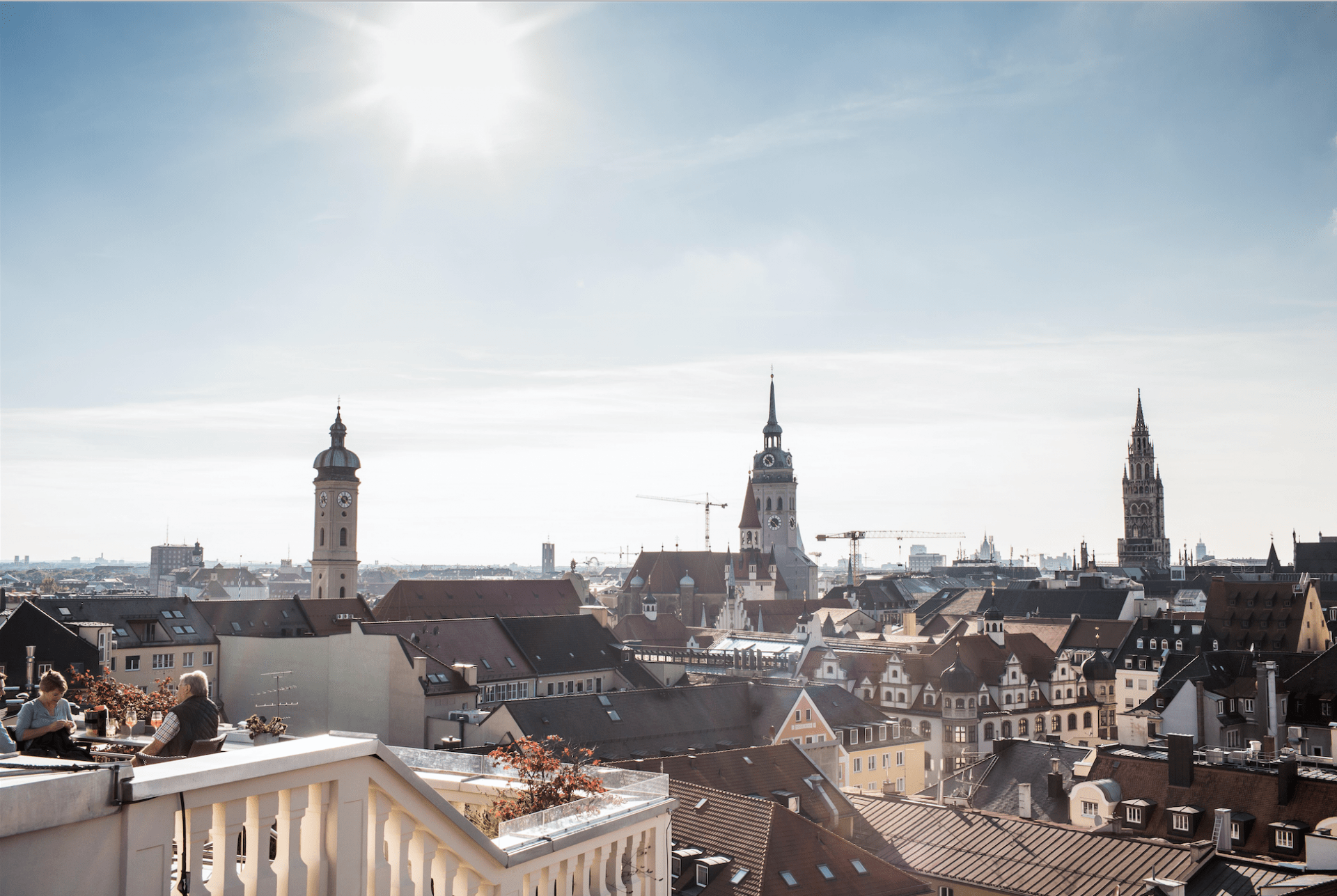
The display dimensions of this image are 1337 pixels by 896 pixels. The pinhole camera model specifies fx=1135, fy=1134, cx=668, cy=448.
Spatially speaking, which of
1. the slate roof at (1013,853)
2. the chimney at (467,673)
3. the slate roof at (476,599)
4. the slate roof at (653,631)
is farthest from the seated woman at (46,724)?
the slate roof at (653,631)

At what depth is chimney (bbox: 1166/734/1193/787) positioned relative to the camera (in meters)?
39.8

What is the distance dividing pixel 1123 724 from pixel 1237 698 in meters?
6.95

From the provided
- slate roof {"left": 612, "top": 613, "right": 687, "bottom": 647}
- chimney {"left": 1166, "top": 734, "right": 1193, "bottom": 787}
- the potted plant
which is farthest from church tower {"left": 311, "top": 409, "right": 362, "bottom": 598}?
the potted plant

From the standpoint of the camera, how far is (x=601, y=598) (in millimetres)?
197625

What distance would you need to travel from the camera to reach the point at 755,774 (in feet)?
140

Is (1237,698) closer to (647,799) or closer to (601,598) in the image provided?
(647,799)

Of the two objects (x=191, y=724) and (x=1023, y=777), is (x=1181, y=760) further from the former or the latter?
(x=191, y=724)

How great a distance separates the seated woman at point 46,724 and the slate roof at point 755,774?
2985 cm

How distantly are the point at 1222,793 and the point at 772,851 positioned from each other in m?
18.1

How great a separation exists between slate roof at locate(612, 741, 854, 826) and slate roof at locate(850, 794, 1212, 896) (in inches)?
64.5

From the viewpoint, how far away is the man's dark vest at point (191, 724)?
999 centimetres

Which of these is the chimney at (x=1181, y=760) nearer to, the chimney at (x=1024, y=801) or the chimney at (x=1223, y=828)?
the chimney at (x=1223, y=828)

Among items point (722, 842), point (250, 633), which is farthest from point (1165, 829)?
point (250, 633)

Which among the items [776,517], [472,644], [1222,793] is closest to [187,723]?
[1222,793]
